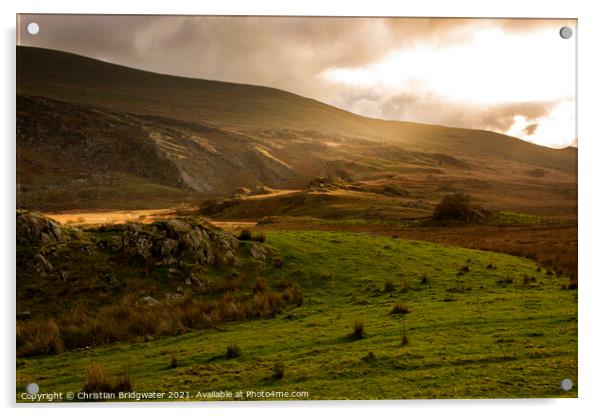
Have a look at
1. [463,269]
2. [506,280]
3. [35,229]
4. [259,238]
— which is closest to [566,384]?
[506,280]

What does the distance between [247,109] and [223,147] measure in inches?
39.6

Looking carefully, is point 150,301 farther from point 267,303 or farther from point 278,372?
point 278,372

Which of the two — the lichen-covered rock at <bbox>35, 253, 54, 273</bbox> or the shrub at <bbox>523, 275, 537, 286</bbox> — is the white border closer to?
the lichen-covered rock at <bbox>35, 253, 54, 273</bbox>

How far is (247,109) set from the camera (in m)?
10.2

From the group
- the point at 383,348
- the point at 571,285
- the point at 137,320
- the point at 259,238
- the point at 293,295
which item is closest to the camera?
the point at 383,348

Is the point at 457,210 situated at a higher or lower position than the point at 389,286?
higher

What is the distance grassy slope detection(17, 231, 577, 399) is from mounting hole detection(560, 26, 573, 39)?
5177 millimetres

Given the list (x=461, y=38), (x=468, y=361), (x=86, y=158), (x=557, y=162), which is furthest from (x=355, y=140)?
(x=86, y=158)

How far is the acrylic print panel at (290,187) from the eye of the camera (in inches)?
342

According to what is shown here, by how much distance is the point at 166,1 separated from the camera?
30.0ft

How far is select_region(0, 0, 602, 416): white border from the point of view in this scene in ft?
26.4

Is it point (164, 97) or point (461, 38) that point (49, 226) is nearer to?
point (164, 97)

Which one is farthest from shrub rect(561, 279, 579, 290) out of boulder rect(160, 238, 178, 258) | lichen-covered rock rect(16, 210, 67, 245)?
lichen-covered rock rect(16, 210, 67, 245)
